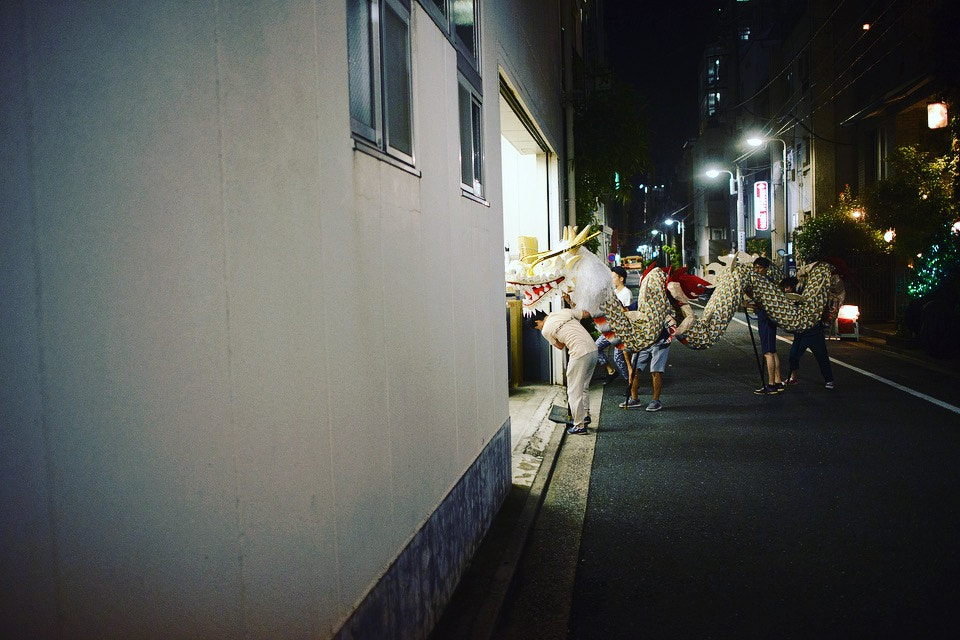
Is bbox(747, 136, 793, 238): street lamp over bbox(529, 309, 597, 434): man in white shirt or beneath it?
over

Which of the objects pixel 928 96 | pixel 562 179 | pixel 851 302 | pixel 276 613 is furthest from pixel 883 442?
pixel 928 96

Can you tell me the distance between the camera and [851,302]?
2542 centimetres

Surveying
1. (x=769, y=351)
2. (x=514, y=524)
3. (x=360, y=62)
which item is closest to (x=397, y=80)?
(x=360, y=62)

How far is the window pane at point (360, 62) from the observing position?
3562 millimetres

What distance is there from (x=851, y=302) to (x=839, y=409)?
52.1 ft

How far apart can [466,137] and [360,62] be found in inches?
94.1

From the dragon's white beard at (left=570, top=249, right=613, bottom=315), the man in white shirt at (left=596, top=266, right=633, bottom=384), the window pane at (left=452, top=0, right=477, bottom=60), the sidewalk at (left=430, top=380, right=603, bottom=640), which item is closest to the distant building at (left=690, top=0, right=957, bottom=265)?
the man in white shirt at (left=596, top=266, right=633, bottom=384)

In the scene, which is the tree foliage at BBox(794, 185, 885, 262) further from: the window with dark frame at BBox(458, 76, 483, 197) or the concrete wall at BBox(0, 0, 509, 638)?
the concrete wall at BBox(0, 0, 509, 638)

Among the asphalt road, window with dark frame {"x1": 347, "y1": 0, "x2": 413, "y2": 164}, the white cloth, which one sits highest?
window with dark frame {"x1": 347, "y1": 0, "x2": 413, "y2": 164}

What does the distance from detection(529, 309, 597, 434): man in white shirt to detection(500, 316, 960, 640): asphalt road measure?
1.48ft

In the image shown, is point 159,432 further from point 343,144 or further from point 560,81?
point 560,81

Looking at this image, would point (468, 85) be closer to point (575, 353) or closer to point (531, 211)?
point (575, 353)

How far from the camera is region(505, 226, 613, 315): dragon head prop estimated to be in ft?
→ 31.6

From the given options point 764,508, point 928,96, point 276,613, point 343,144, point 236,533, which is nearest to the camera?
point 236,533
